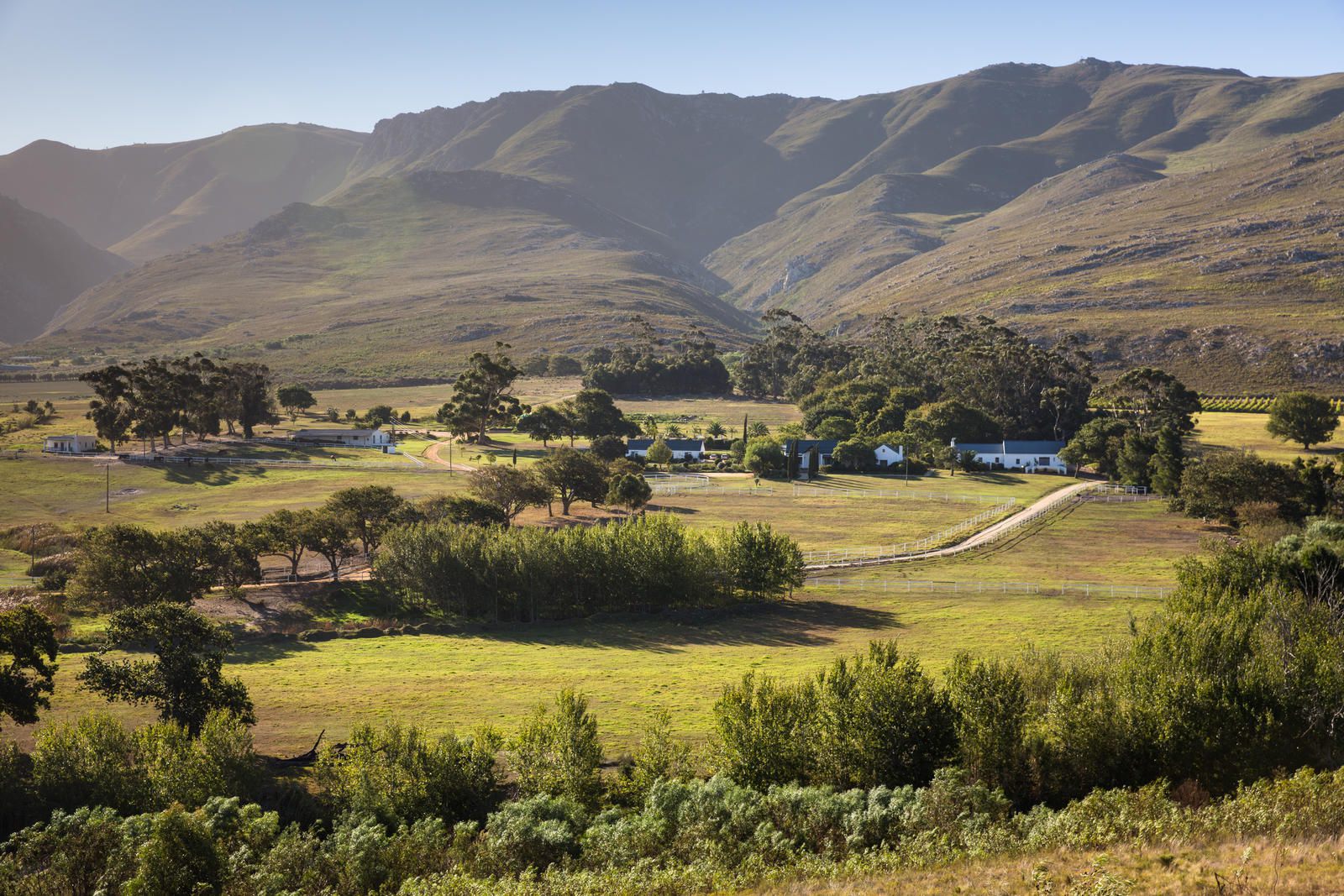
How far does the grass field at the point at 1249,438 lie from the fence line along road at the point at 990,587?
191 ft

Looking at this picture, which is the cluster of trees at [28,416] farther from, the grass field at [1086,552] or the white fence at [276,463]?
the grass field at [1086,552]

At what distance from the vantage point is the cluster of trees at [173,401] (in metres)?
125

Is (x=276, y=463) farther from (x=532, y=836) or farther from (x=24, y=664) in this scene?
(x=532, y=836)

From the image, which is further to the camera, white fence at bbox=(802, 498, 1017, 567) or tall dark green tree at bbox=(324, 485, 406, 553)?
white fence at bbox=(802, 498, 1017, 567)

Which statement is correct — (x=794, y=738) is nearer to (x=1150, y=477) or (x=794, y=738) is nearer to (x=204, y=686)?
(x=204, y=686)

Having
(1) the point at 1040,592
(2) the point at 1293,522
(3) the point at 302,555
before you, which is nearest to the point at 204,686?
(3) the point at 302,555

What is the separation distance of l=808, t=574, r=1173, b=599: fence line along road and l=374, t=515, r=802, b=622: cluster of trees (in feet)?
14.5

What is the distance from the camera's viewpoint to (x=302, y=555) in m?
78.2

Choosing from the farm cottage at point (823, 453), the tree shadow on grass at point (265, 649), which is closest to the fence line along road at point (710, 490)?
the farm cottage at point (823, 453)

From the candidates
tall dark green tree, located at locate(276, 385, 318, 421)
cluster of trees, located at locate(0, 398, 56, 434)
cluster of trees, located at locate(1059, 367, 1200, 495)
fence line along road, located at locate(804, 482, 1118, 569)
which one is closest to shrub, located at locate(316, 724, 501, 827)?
fence line along road, located at locate(804, 482, 1118, 569)

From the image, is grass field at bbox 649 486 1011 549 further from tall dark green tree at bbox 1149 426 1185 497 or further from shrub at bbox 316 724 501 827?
shrub at bbox 316 724 501 827

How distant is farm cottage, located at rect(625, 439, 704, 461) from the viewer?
128 metres

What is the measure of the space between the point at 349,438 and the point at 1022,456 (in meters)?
93.5

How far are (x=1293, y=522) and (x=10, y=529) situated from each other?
353 feet
